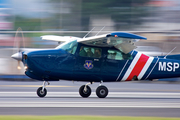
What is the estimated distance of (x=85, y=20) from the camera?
64.4 ft

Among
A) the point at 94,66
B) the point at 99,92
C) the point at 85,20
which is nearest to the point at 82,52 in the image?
the point at 94,66

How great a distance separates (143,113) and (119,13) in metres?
12.4

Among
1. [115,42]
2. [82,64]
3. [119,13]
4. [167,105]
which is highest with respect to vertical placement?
[119,13]

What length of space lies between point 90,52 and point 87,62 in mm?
346

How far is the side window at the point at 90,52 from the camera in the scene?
10695 mm

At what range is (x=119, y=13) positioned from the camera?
63.5 ft

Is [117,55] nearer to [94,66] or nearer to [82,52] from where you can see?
[94,66]

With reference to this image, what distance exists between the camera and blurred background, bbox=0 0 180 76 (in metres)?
19.0

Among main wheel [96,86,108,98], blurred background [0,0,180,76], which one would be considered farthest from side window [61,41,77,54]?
blurred background [0,0,180,76]

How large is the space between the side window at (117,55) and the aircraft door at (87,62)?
0.34 meters

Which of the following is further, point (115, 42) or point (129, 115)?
point (115, 42)

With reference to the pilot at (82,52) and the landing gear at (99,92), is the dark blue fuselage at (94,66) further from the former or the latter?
the landing gear at (99,92)

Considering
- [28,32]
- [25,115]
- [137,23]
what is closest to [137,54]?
[25,115]

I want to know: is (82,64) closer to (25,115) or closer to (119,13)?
(25,115)
